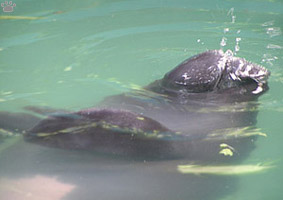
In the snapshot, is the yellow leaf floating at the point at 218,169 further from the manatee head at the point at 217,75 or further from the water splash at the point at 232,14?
the water splash at the point at 232,14

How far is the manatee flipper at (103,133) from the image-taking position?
88.0 inches

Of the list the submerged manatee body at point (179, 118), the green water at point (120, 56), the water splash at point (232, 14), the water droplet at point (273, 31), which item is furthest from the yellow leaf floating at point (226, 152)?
the water splash at point (232, 14)

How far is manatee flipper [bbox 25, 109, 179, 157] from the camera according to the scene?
7.33ft

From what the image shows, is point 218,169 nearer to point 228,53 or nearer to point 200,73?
point 200,73

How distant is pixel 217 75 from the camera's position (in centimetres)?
289

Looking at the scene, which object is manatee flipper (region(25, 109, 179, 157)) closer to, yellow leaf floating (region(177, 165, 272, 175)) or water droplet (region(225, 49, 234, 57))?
yellow leaf floating (region(177, 165, 272, 175))

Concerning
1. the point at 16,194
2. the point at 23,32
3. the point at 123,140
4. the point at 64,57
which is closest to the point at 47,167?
the point at 16,194

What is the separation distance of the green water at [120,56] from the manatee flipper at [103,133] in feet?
0.26

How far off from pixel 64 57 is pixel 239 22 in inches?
103

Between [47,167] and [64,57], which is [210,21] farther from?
[47,167]

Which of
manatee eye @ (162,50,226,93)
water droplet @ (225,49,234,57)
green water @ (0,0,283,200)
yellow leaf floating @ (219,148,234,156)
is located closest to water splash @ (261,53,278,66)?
green water @ (0,0,283,200)

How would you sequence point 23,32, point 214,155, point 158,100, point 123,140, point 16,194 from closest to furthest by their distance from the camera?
point 16,194 → point 123,140 → point 214,155 → point 158,100 → point 23,32

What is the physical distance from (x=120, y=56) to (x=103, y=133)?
2.64 metres

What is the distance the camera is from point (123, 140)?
2.31 m
